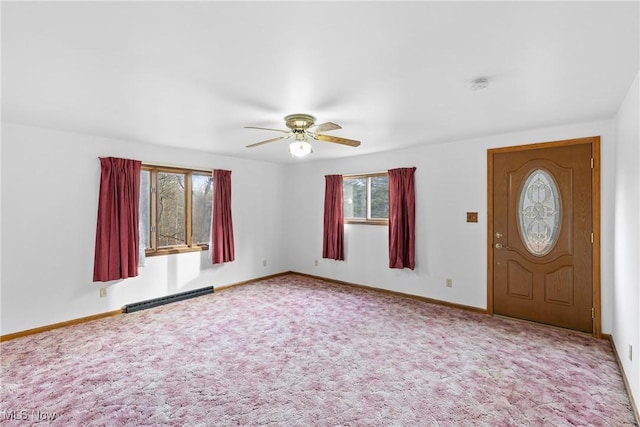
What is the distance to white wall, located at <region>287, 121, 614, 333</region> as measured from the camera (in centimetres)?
335

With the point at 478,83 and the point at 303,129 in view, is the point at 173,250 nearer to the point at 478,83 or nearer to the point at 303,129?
the point at 303,129

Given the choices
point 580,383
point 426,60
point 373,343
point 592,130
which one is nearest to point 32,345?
point 373,343

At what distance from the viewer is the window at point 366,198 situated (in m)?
5.29

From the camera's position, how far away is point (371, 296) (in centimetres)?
499

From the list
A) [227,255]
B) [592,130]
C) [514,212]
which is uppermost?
[592,130]

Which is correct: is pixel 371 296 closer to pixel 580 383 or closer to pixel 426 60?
pixel 580 383

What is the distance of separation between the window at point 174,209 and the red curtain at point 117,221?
0.25 m

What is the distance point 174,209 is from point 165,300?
136 centimetres

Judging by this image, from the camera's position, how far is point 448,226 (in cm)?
449

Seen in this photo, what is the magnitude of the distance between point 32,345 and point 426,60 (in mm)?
4443

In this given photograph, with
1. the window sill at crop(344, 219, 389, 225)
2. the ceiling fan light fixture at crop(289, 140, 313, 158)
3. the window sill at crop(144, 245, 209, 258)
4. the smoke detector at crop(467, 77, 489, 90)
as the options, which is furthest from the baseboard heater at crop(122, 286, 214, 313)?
the smoke detector at crop(467, 77, 489, 90)

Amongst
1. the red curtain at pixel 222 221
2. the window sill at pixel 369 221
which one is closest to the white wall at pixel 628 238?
the window sill at pixel 369 221

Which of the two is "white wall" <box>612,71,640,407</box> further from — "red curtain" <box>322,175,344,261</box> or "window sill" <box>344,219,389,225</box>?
"red curtain" <box>322,175,344,261</box>

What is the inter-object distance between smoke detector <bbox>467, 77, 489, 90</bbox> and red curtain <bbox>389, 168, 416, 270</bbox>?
2.49 metres
